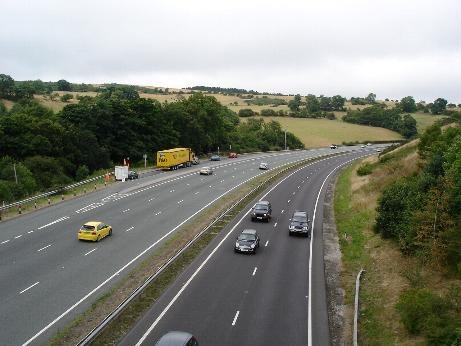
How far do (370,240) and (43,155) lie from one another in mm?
46319

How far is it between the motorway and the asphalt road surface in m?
0.26

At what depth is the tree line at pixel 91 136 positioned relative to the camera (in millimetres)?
59594

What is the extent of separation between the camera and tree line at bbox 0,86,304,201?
196 feet

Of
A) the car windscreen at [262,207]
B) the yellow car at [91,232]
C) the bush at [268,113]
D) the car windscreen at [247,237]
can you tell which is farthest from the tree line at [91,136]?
the bush at [268,113]

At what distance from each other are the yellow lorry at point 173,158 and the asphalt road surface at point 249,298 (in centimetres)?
3862

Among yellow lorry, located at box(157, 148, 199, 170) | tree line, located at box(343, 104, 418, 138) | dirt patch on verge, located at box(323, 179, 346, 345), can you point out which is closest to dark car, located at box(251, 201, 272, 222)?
dirt patch on verge, located at box(323, 179, 346, 345)

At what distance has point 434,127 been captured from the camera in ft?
182

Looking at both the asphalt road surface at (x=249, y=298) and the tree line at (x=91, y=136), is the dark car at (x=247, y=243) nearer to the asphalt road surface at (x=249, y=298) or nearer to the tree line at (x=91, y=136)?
the asphalt road surface at (x=249, y=298)

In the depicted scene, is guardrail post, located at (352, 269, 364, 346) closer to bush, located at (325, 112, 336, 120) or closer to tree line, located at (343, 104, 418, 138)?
tree line, located at (343, 104, 418, 138)

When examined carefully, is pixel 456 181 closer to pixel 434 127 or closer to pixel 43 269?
pixel 43 269

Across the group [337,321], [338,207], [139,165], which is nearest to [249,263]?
[337,321]

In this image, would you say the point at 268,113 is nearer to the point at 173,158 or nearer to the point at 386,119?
the point at 386,119

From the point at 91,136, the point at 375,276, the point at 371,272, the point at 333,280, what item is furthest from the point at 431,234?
the point at 91,136

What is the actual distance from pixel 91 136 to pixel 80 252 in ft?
146
